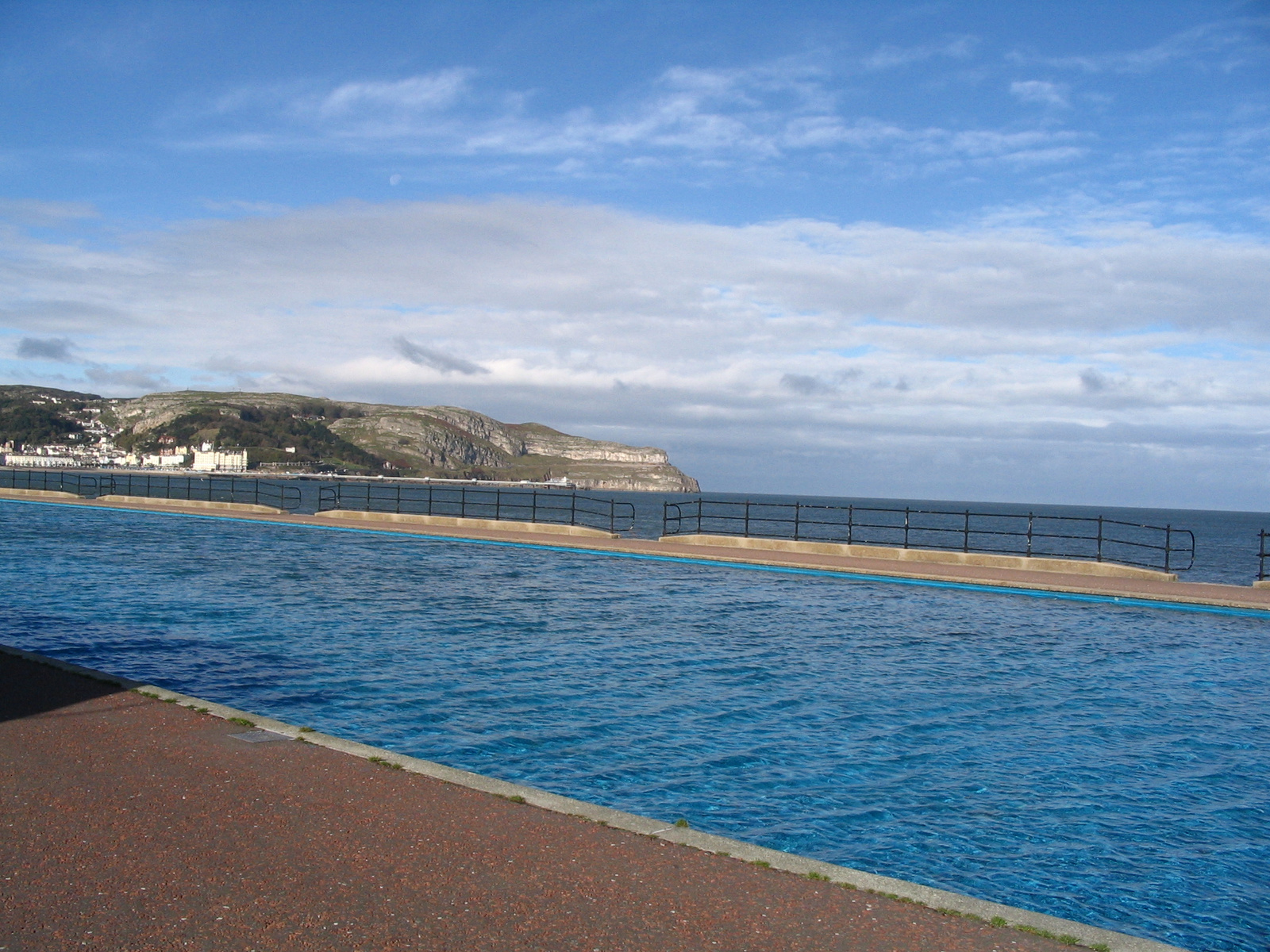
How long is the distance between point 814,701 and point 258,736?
19.6 ft

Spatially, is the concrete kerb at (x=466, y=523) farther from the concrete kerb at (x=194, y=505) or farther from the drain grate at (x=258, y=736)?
the drain grate at (x=258, y=736)

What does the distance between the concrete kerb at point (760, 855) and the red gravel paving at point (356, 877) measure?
0.35 feet

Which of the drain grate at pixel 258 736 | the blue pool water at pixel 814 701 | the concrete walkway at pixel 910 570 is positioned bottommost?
the blue pool water at pixel 814 701

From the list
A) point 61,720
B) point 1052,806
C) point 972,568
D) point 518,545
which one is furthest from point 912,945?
point 518,545

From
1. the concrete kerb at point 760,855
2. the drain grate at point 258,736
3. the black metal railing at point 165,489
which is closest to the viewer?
the concrete kerb at point 760,855

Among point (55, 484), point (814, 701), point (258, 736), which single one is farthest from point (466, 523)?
point (55, 484)

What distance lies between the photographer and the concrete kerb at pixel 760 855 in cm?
447

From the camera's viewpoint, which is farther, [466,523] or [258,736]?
[466,523]

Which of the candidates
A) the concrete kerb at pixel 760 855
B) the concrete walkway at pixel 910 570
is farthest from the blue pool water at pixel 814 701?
the concrete kerb at pixel 760 855

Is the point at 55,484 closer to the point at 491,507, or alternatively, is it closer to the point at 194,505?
the point at 491,507

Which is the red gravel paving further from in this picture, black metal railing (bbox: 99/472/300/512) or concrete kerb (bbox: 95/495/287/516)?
concrete kerb (bbox: 95/495/287/516)

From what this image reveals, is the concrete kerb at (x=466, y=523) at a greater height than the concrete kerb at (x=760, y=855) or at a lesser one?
greater

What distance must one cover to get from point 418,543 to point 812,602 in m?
15.4

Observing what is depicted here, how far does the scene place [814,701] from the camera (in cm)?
1076
